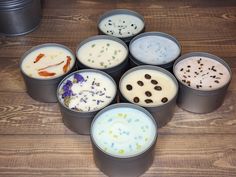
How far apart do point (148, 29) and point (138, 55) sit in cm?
29

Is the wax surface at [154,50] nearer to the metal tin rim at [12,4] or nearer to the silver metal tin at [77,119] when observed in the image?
the silver metal tin at [77,119]

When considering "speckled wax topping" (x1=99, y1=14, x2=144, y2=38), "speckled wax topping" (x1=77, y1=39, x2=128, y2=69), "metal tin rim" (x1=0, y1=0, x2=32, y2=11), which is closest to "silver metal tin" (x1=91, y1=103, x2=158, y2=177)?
"speckled wax topping" (x1=77, y1=39, x2=128, y2=69)

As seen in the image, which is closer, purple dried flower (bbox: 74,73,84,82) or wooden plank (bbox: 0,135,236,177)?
wooden plank (bbox: 0,135,236,177)

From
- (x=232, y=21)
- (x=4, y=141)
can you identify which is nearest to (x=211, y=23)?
(x=232, y=21)

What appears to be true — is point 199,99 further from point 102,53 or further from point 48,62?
point 48,62

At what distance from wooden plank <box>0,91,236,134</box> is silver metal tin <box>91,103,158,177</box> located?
0.58 ft

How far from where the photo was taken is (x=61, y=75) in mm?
1230

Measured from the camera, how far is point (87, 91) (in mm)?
1209

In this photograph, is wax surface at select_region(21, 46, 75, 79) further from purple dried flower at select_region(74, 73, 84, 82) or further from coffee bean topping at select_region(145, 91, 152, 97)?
coffee bean topping at select_region(145, 91, 152, 97)

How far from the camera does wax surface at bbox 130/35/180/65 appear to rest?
4.37 feet

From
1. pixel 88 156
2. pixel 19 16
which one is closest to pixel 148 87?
pixel 88 156

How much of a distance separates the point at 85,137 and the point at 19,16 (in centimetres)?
64

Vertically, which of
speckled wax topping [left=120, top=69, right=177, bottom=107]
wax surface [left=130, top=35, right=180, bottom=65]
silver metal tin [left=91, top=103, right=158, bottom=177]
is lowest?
silver metal tin [left=91, top=103, right=158, bottom=177]

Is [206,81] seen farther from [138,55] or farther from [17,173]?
[17,173]
